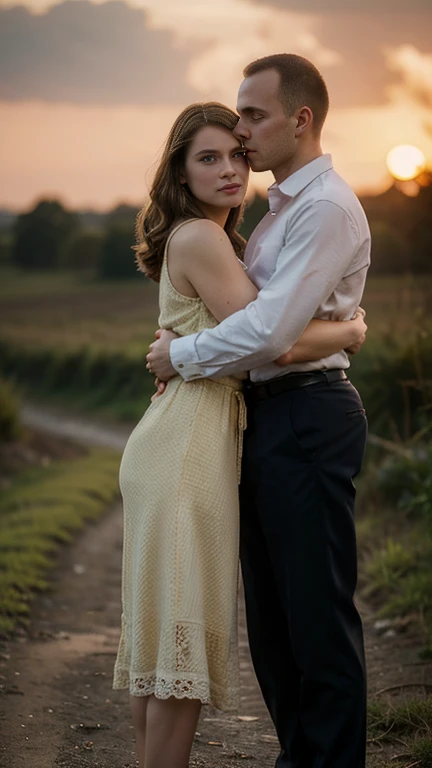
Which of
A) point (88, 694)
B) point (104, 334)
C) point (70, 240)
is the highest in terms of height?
point (70, 240)

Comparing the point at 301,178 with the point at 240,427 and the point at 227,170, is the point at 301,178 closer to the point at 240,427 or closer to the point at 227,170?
the point at 227,170

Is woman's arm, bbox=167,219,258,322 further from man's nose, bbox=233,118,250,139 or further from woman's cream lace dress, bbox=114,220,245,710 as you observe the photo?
man's nose, bbox=233,118,250,139

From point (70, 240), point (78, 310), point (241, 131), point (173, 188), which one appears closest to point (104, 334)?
point (78, 310)

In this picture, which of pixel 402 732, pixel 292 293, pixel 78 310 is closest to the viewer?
pixel 292 293

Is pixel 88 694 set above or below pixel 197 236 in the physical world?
below

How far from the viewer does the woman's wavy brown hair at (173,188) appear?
2.92 m

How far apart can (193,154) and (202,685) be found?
5.39ft

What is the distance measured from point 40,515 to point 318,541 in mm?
5487

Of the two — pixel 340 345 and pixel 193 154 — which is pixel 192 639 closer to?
pixel 340 345

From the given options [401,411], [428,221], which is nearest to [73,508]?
[401,411]

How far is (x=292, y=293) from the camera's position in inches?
104

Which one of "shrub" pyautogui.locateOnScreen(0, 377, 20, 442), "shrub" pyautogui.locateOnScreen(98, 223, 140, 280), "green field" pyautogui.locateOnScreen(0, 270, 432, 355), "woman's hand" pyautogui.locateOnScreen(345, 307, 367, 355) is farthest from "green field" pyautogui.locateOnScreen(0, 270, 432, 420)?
"shrub" pyautogui.locateOnScreen(0, 377, 20, 442)

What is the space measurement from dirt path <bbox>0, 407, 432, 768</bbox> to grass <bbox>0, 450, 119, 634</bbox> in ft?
0.57

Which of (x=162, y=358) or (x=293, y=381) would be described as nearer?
(x=293, y=381)
